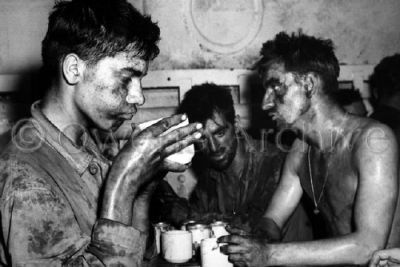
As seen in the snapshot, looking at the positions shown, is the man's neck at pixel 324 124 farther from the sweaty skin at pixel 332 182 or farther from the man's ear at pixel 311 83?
the man's ear at pixel 311 83

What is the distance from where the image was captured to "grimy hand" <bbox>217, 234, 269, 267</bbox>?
6.94ft

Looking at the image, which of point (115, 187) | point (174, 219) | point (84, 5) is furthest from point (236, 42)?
point (115, 187)

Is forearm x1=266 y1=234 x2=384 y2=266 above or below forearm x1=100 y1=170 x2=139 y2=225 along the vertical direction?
below

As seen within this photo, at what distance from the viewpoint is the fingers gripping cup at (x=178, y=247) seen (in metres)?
2.24

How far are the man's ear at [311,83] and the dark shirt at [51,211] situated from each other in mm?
1795

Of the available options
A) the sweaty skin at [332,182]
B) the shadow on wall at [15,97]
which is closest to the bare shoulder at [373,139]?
the sweaty skin at [332,182]

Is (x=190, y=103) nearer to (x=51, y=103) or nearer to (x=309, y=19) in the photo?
(x=309, y=19)

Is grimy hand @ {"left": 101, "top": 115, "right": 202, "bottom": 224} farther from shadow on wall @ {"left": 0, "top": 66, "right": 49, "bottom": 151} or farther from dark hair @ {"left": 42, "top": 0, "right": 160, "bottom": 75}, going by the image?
shadow on wall @ {"left": 0, "top": 66, "right": 49, "bottom": 151}

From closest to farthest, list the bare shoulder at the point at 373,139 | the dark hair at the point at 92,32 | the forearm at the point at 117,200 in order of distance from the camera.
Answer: the forearm at the point at 117,200 < the dark hair at the point at 92,32 < the bare shoulder at the point at 373,139

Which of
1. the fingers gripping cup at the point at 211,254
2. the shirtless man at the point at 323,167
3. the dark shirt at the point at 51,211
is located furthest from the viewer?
the shirtless man at the point at 323,167

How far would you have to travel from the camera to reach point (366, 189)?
2248 millimetres

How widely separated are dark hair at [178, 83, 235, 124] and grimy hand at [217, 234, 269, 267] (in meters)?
1.74

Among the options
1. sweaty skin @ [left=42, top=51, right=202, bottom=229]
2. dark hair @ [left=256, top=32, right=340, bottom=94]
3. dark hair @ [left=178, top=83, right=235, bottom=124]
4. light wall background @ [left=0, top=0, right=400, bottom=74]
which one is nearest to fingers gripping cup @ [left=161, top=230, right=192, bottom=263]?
sweaty skin @ [left=42, top=51, right=202, bottom=229]

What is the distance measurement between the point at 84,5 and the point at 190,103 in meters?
2.30
